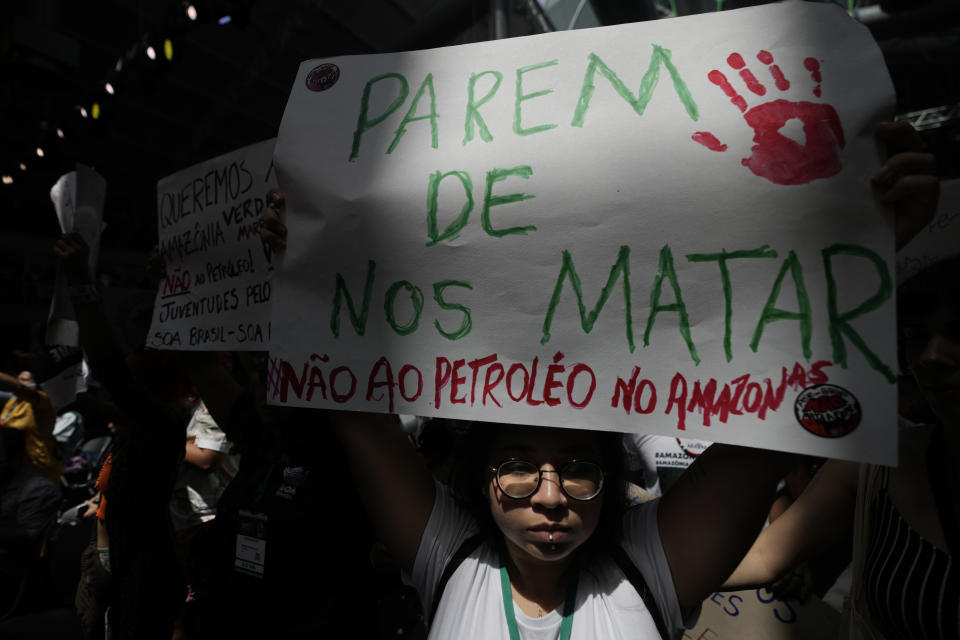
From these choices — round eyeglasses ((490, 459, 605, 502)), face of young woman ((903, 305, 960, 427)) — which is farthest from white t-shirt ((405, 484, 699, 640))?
face of young woman ((903, 305, 960, 427))

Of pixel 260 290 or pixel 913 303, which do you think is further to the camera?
pixel 260 290

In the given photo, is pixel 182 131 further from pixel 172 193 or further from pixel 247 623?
pixel 247 623

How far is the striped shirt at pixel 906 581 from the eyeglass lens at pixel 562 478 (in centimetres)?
59

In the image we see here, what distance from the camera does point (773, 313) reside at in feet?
2.82

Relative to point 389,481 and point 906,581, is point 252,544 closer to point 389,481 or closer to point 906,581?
point 389,481

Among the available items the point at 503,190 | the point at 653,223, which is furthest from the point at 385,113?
the point at 653,223

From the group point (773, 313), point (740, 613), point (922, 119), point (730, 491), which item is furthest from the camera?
point (922, 119)

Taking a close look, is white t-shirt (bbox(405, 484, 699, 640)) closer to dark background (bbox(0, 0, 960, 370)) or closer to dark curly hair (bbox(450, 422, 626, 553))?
dark curly hair (bbox(450, 422, 626, 553))

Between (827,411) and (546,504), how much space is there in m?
0.48

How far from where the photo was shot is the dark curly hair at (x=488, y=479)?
1103 millimetres

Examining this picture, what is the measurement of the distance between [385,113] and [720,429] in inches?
35.3

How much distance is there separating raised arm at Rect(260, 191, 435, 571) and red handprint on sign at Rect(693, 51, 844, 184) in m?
0.83

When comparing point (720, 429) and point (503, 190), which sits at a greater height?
point (503, 190)

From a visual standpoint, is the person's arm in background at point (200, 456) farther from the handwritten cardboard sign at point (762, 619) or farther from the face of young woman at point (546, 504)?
the handwritten cardboard sign at point (762, 619)
